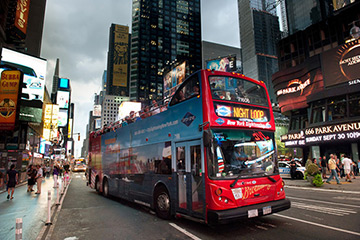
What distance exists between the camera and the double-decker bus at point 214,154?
225 inches

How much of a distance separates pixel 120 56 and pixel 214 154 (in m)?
163

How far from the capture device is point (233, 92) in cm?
672

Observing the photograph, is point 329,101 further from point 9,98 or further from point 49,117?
point 49,117

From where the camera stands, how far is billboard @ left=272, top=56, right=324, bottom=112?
31203 millimetres

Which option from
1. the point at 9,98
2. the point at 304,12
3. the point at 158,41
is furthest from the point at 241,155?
the point at 158,41

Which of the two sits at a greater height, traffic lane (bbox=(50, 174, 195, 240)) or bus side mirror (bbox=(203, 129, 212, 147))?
bus side mirror (bbox=(203, 129, 212, 147))

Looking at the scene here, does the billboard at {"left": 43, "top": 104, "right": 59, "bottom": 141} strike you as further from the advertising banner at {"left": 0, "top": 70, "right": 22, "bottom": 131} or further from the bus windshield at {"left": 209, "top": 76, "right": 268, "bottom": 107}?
the bus windshield at {"left": 209, "top": 76, "right": 268, "bottom": 107}

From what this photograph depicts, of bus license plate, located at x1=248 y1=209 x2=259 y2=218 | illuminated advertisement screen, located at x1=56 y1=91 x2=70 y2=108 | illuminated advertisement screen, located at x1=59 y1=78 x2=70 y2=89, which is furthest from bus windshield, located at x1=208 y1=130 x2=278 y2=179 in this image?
illuminated advertisement screen, located at x1=59 y1=78 x2=70 y2=89

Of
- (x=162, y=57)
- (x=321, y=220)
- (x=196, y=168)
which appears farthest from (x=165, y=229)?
(x=162, y=57)

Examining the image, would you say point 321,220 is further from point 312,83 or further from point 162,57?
point 162,57

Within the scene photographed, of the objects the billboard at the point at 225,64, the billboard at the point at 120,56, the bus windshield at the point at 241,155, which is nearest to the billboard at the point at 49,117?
the billboard at the point at 225,64

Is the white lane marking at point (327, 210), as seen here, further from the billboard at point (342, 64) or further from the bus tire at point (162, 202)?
the billboard at point (342, 64)

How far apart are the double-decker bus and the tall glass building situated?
124849 millimetres

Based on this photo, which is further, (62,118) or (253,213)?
(62,118)
